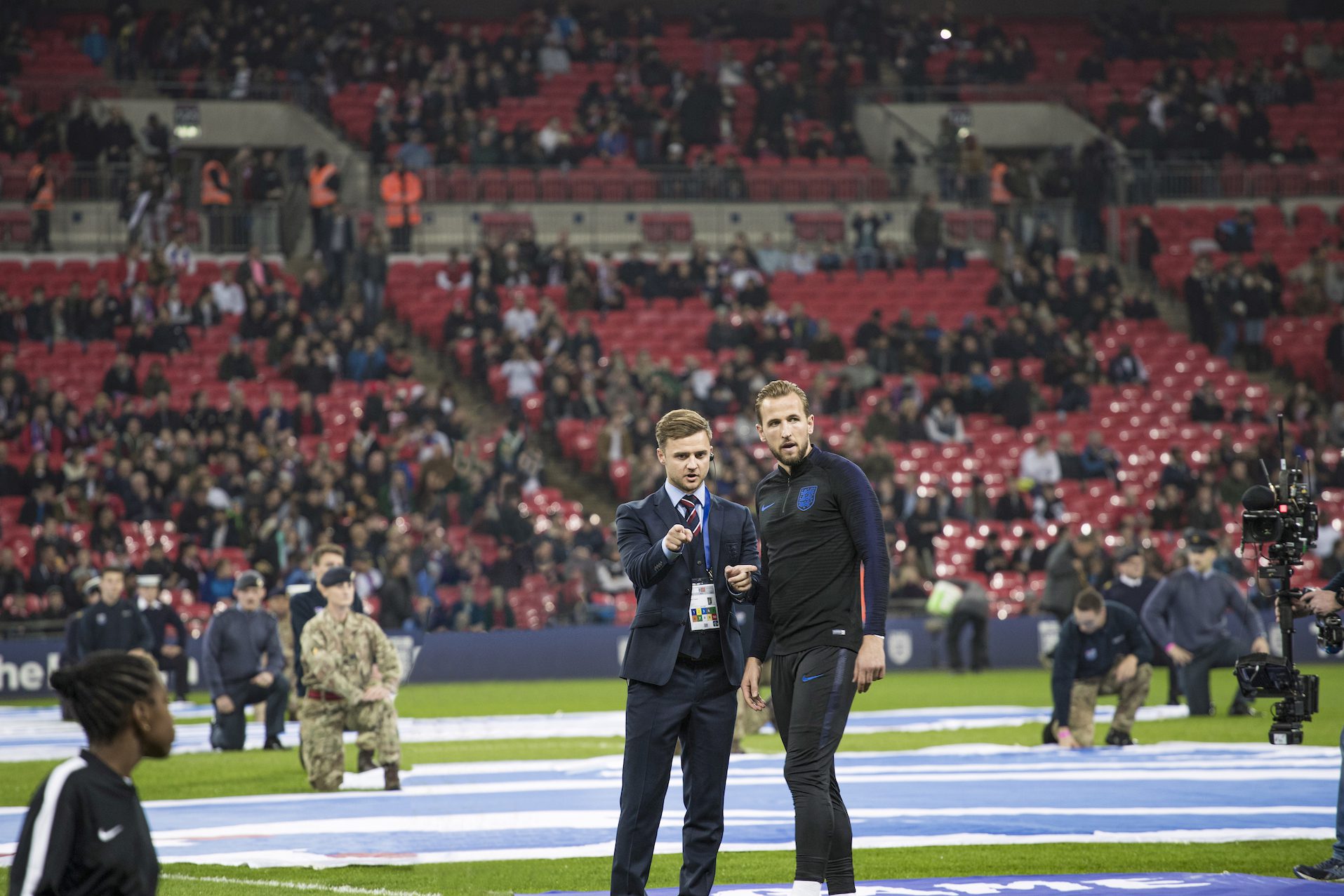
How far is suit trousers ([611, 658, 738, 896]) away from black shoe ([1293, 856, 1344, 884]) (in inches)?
127

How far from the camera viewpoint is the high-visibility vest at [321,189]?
34906 millimetres

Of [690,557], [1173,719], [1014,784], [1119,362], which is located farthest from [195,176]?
[690,557]

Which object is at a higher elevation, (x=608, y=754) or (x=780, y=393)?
(x=780, y=393)

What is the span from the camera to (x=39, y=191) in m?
34.5

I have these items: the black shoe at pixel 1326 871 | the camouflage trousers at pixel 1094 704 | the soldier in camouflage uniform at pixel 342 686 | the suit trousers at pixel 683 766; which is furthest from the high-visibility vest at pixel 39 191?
the black shoe at pixel 1326 871

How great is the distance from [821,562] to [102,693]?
12.5 ft

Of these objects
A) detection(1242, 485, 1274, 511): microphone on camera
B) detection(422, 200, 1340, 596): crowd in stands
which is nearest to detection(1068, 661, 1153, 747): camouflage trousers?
detection(1242, 485, 1274, 511): microphone on camera

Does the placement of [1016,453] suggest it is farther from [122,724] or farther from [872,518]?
[122,724]

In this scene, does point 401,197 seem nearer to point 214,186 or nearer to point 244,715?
point 214,186

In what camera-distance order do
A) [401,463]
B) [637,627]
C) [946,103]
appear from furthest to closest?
[946,103], [401,463], [637,627]

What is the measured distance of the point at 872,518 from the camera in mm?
7934

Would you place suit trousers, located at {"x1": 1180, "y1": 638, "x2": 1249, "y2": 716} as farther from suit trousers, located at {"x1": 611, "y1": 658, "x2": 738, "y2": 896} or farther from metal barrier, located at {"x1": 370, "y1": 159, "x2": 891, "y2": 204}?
metal barrier, located at {"x1": 370, "y1": 159, "x2": 891, "y2": 204}

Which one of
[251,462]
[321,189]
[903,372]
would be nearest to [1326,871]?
[251,462]

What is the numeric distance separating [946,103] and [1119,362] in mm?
10000
